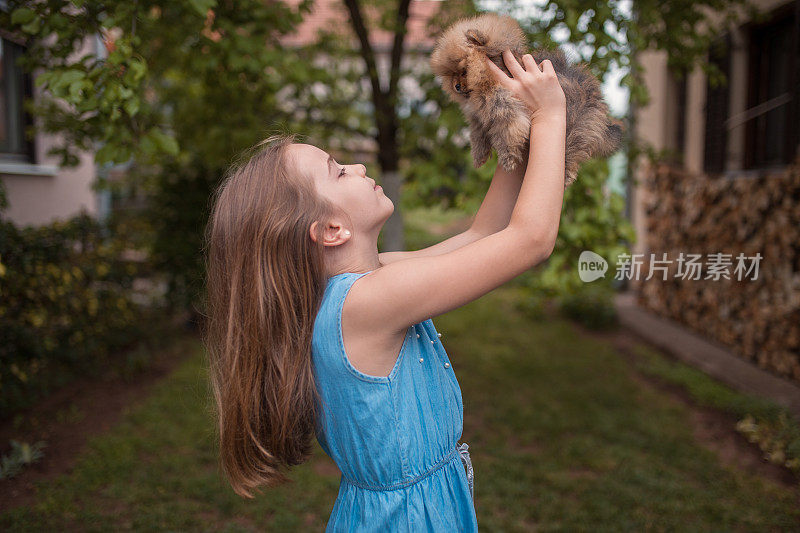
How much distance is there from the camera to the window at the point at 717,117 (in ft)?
17.7

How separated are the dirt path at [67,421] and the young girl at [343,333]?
2.44 metres

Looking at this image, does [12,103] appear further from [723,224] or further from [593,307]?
[723,224]

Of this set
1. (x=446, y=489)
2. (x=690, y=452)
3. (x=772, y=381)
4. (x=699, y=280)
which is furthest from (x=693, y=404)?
(x=446, y=489)

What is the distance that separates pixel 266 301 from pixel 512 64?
2.31ft

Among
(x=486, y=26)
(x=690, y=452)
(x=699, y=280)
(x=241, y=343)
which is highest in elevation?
(x=486, y=26)

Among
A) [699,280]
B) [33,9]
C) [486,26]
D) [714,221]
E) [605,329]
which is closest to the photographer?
[486,26]

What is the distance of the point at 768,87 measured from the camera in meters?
5.18

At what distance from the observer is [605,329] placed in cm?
654

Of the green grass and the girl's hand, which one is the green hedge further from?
the girl's hand

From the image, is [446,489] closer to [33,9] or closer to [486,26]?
[486,26]

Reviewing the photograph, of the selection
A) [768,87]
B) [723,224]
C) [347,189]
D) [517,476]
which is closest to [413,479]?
[347,189]

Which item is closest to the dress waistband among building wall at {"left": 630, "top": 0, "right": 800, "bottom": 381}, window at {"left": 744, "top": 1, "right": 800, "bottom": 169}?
building wall at {"left": 630, "top": 0, "right": 800, "bottom": 381}

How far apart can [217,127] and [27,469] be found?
2.44 metres

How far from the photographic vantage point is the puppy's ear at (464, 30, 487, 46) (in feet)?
3.85
